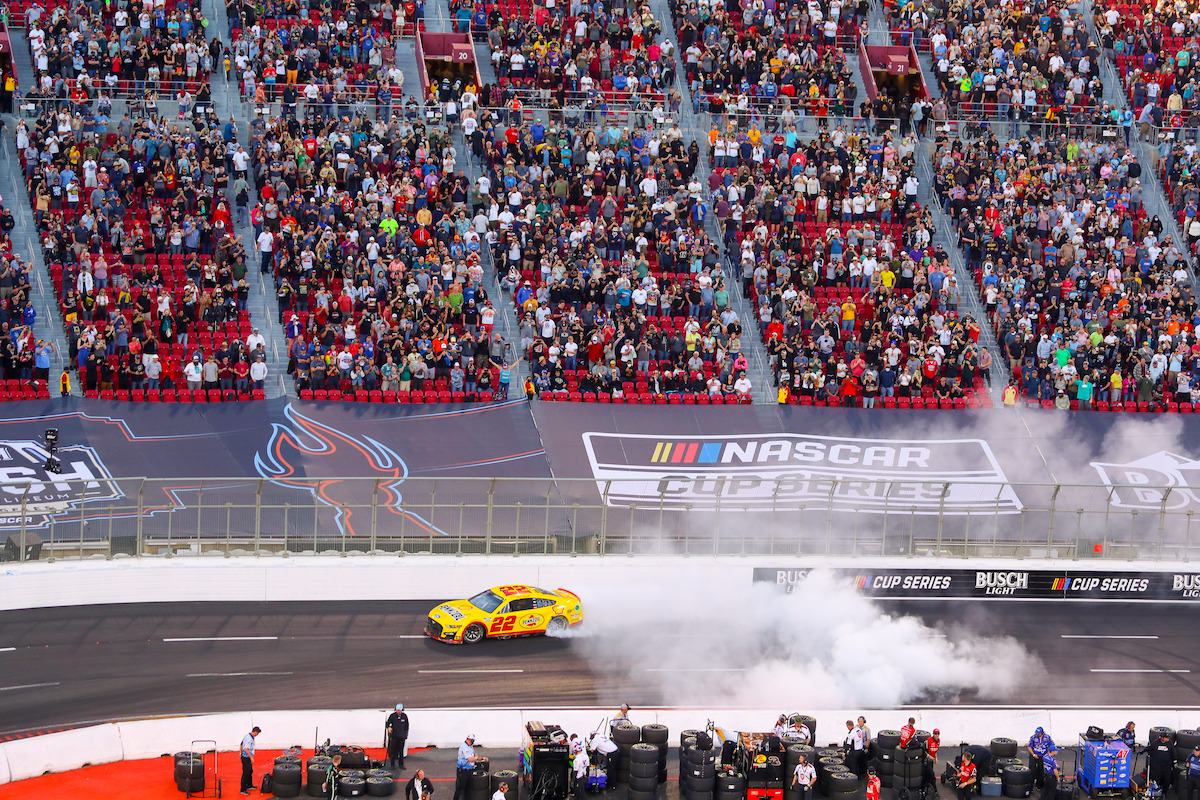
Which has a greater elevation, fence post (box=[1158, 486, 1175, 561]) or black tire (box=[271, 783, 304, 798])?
fence post (box=[1158, 486, 1175, 561])

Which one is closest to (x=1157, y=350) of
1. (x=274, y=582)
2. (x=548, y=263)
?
(x=548, y=263)

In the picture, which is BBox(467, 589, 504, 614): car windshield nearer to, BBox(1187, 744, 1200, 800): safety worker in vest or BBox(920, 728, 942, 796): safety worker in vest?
BBox(920, 728, 942, 796): safety worker in vest

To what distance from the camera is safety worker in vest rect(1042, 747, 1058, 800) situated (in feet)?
88.2

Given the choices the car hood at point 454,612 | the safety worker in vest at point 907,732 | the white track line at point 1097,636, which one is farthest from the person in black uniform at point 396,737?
the white track line at point 1097,636

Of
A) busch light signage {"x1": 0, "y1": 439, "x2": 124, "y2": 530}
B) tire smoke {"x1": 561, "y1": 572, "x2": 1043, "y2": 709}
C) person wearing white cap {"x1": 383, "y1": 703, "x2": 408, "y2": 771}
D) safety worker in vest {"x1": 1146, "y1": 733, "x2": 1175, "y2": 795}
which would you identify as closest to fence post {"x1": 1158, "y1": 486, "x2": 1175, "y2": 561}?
tire smoke {"x1": 561, "y1": 572, "x2": 1043, "y2": 709}

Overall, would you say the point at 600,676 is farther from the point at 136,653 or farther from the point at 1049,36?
the point at 1049,36

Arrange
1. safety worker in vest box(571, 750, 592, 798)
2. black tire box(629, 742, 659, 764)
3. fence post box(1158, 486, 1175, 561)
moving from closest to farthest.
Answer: safety worker in vest box(571, 750, 592, 798) < black tire box(629, 742, 659, 764) < fence post box(1158, 486, 1175, 561)

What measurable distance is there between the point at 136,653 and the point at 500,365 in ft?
39.5

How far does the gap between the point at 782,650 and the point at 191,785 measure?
37.6 feet

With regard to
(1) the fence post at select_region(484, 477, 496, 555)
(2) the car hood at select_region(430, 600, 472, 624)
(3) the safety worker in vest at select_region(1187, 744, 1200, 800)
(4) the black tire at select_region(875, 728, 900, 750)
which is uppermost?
(1) the fence post at select_region(484, 477, 496, 555)

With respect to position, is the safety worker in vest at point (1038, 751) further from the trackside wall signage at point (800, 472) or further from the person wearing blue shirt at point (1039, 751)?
the trackside wall signage at point (800, 472)

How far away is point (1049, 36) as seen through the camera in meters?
49.3

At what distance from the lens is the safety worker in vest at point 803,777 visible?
26.5 meters

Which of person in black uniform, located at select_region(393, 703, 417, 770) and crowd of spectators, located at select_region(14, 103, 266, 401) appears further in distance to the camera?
crowd of spectators, located at select_region(14, 103, 266, 401)
